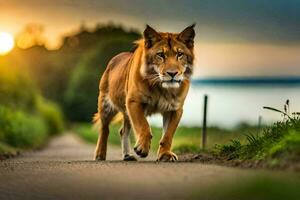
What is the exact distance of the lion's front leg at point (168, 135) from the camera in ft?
43.5

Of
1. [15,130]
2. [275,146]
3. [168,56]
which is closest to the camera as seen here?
[275,146]

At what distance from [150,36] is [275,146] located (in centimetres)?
355

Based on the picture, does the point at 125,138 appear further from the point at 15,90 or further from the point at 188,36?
the point at 15,90

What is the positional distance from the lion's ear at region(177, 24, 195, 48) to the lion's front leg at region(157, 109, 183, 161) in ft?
3.72

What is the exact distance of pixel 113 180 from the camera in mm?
10023

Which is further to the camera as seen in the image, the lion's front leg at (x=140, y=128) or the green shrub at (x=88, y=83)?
the green shrub at (x=88, y=83)

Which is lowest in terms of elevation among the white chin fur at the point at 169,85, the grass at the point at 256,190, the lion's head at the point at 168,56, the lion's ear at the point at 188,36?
the grass at the point at 256,190

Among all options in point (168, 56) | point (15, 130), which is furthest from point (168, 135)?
point (15, 130)

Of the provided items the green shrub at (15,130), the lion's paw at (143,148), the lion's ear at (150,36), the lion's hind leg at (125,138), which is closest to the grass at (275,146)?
the lion's paw at (143,148)

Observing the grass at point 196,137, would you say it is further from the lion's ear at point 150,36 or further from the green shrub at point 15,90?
the green shrub at point 15,90

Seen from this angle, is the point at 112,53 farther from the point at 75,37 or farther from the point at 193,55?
the point at 193,55

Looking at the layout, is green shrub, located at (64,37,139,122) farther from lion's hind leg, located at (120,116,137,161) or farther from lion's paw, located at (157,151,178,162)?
lion's paw, located at (157,151,178,162)

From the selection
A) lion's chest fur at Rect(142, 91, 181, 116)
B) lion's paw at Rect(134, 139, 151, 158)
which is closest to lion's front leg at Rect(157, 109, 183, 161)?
lion's chest fur at Rect(142, 91, 181, 116)

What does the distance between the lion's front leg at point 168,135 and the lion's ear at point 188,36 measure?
1.14 m
